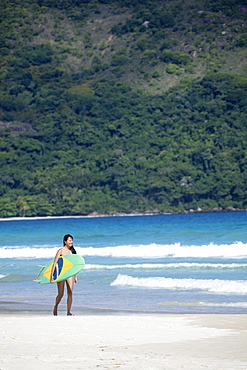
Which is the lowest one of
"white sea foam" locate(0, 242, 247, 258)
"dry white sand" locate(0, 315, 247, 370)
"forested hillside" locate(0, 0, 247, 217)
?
"white sea foam" locate(0, 242, 247, 258)

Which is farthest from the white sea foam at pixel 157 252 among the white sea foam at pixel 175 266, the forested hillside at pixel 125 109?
the forested hillside at pixel 125 109

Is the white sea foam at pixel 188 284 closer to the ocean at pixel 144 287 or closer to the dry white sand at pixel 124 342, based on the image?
the ocean at pixel 144 287

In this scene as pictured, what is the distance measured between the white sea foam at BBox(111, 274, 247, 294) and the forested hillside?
85.3 m

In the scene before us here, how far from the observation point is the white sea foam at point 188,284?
14375 millimetres

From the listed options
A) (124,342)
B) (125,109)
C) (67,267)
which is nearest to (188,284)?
(67,267)

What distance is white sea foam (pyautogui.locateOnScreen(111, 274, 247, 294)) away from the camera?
47.2 ft

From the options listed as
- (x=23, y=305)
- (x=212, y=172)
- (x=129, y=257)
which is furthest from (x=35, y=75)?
(x=23, y=305)

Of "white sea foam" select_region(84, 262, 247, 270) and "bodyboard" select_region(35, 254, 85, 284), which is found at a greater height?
"bodyboard" select_region(35, 254, 85, 284)

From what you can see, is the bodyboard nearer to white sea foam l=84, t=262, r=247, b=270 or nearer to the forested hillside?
white sea foam l=84, t=262, r=247, b=270

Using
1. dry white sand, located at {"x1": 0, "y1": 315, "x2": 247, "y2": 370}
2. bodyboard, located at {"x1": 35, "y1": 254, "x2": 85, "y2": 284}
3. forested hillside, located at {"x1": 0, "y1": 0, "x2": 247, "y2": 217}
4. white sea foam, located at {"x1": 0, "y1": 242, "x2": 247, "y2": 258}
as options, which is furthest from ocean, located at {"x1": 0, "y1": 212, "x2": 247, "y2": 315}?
forested hillside, located at {"x1": 0, "y1": 0, "x2": 247, "y2": 217}

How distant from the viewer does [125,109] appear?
408 feet

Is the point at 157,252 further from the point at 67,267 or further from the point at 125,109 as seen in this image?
the point at 125,109

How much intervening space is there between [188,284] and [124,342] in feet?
25.1

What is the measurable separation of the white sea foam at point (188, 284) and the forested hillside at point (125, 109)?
85.3 m
